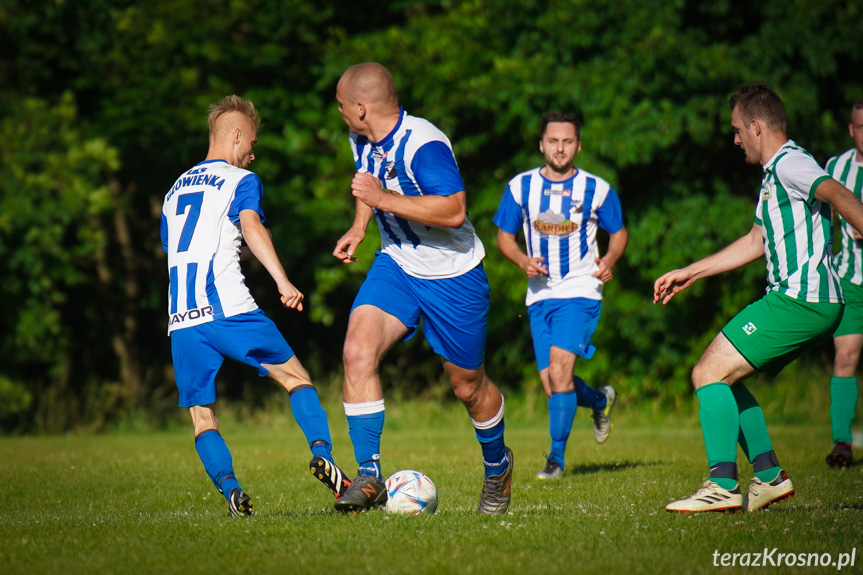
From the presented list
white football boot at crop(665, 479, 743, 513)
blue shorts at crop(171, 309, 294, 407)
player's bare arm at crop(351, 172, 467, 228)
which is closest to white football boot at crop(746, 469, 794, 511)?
white football boot at crop(665, 479, 743, 513)

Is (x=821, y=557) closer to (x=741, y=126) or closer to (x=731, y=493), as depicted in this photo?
(x=731, y=493)

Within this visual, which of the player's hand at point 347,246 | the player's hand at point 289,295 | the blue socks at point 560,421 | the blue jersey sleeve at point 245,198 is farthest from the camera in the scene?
the blue socks at point 560,421

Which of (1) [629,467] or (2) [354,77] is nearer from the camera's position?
(2) [354,77]

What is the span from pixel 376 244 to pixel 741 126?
8.40 m

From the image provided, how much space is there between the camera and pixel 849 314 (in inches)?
297

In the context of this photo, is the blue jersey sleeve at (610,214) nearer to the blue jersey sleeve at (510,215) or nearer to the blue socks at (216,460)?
the blue jersey sleeve at (510,215)

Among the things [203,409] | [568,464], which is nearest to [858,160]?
[568,464]

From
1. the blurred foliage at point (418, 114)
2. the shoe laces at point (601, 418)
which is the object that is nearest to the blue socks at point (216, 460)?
the shoe laces at point (601, 418)

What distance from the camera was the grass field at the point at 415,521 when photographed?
405 cm

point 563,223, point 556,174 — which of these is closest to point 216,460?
point 563,223

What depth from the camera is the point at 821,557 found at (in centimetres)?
409

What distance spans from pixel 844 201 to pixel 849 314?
3190 mm

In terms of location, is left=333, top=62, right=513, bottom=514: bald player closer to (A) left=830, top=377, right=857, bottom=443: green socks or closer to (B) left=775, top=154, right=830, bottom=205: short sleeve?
(B) left=775, top=154, right=830, bottom=205: short sleeve

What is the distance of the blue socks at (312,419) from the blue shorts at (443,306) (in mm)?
663
